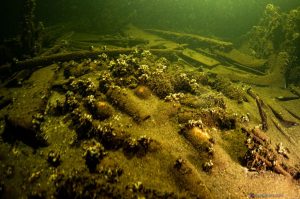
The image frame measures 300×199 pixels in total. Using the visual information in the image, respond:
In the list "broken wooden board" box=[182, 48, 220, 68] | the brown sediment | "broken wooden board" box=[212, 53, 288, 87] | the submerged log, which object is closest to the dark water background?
"broken wooden board" box=[182, 48, 220, 68]

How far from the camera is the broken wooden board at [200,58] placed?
1063 cm

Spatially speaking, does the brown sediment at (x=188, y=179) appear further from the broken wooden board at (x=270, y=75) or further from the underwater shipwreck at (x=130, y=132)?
the broken wooden board at (x=270, y=75)

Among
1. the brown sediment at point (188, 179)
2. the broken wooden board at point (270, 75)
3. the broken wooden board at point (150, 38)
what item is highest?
the brown sediment at point (188, 179)

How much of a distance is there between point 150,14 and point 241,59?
231 inches

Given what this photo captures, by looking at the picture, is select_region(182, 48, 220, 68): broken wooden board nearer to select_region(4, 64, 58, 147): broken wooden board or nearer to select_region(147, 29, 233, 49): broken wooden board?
select_region(147, 29, 233, 49): broken wooden board

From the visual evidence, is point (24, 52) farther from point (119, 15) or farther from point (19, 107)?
point (119, 15)

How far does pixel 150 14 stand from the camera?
47.4 feet

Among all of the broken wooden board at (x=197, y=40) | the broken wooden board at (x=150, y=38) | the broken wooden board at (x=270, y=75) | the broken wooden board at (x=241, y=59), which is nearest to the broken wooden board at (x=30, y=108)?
the broken wooden board at (x=150, y=38)

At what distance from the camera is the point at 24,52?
359 inches

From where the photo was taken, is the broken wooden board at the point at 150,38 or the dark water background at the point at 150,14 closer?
the broken wooden board at the point at 150,38

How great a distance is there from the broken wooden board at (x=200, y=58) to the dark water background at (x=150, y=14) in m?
3.08

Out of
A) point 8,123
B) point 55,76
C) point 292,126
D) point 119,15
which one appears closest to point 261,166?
point 292,126

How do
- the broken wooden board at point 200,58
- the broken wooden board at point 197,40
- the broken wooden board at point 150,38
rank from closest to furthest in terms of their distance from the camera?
the broken wooden board at point 200,58 → the broken wooden board at point 150,38 → the broken wooden board at point 197,40

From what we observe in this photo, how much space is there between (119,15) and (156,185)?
Result: 11.1 m
